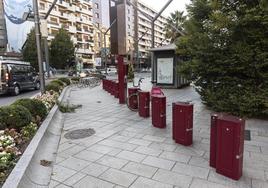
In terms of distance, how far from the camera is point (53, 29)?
47.9 meters

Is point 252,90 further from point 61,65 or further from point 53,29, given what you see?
point 53,29

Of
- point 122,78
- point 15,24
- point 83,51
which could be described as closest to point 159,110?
point 122,78

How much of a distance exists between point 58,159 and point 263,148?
3928 mm

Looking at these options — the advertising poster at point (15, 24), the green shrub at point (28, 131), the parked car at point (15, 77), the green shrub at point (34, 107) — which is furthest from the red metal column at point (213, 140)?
the advertising poster at point (15, 24)

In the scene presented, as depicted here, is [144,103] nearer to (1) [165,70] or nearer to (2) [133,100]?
(2) [133,100]

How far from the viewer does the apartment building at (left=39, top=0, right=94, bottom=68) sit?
165ft

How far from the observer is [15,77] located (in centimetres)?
1534

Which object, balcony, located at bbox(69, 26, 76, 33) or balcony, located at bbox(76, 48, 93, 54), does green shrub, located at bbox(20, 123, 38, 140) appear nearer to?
balcony, located at bbox(76, 48, 93, 54)

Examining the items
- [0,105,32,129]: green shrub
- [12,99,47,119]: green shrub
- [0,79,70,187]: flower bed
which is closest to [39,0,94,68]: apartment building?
[12,99,47,119]: green shrub

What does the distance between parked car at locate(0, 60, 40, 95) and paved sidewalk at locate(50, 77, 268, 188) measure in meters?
9.70

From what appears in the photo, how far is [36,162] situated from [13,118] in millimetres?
1491

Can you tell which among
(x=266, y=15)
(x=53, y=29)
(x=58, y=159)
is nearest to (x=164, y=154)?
(x=58, y=159)

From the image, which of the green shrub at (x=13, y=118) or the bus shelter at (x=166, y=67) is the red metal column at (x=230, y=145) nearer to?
the green shrub at (x=13, y=118)

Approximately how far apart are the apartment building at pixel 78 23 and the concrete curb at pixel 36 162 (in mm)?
44850
